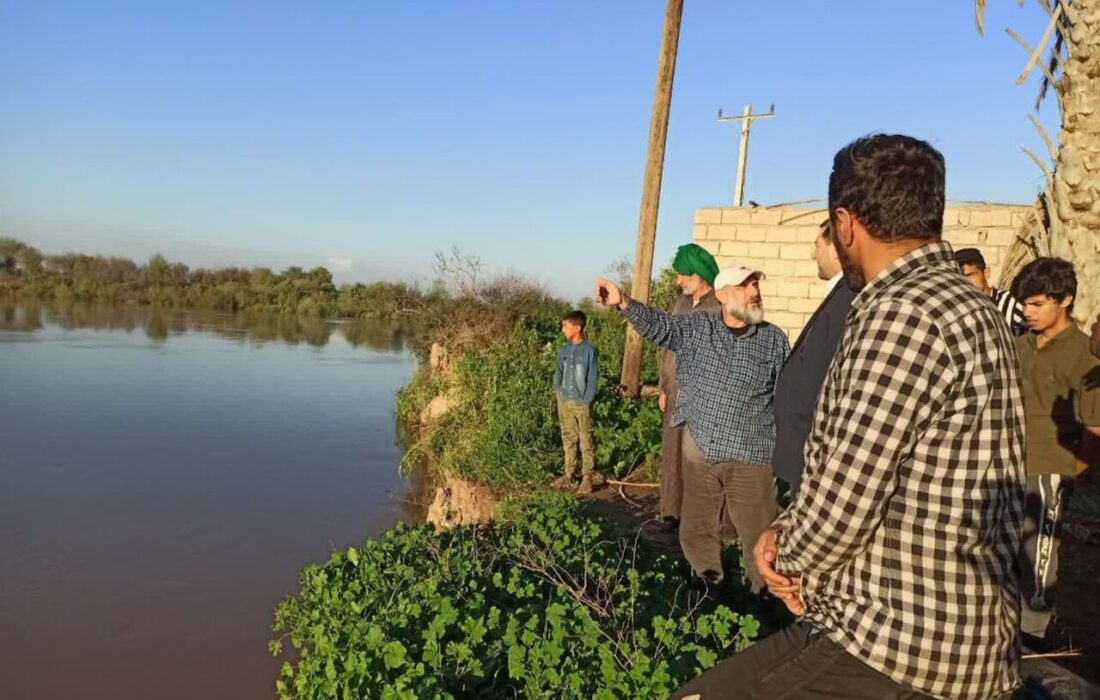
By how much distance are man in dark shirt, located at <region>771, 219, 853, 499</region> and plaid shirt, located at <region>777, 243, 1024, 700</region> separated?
1.20 metres

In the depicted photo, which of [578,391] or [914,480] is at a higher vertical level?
[914,480]

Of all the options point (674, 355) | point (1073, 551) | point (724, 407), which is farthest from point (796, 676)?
point (1073, 551)

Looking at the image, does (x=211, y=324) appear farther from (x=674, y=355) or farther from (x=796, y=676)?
(x=796, y=676)

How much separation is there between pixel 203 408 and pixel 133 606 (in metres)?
13.3

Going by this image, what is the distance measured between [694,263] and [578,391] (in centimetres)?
336

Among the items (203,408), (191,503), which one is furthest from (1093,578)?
(203,408)

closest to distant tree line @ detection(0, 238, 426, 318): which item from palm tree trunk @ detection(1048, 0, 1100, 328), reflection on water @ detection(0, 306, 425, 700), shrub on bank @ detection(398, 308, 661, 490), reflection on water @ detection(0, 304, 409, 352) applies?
reflection on water @ detection(0, 304, 409, 352)

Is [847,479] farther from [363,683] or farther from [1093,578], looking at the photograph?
[1093,578]

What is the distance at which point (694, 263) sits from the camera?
520cm

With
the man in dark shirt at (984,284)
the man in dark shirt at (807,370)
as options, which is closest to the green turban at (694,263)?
the man in dark shirt at (984,284)

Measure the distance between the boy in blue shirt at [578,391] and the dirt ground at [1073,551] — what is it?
16.1 inches

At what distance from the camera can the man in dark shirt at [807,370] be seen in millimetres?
2861

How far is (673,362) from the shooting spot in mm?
6180

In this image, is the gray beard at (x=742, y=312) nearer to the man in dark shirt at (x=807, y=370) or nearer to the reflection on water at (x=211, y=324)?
the man in dark shirt at (x=807, y=370)
